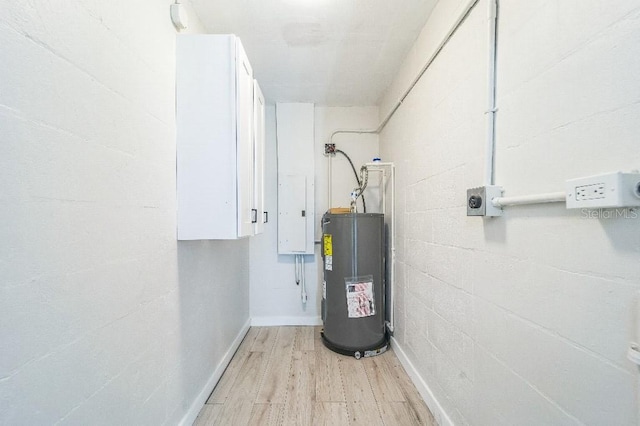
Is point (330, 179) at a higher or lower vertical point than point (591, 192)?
higher

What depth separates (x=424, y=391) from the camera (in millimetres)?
1772

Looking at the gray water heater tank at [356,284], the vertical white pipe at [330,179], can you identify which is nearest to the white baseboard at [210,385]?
the gray water heater tank at [356,284]

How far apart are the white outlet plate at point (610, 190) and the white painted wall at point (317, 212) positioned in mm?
2416

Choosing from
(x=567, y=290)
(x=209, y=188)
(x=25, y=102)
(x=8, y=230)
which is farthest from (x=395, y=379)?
(x=25, y=102)

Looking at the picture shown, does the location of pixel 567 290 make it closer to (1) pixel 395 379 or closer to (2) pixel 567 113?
(2) pixel 567 113

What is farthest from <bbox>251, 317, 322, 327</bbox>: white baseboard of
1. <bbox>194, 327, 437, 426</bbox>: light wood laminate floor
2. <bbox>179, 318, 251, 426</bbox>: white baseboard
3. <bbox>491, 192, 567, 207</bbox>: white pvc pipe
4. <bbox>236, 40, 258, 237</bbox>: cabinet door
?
<bbox>491, 192, 567, 207</bbox>: white pvc pipe

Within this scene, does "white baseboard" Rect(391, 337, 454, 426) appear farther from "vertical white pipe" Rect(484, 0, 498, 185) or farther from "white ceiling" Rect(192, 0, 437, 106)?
"white ceiling" Rect(192, 0, 437, 106)

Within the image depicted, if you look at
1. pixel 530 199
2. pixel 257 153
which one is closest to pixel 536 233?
pixel 530 199

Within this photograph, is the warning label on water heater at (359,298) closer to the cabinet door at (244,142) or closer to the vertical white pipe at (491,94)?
the cabinet door at (244,142)

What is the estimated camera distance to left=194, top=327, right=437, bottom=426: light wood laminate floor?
1.63m

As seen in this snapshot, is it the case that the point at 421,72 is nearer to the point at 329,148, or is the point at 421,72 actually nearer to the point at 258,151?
the point at 258,151

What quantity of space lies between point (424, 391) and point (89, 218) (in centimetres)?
197

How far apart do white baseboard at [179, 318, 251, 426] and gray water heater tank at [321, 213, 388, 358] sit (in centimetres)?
83

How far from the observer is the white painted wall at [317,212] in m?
3.07
